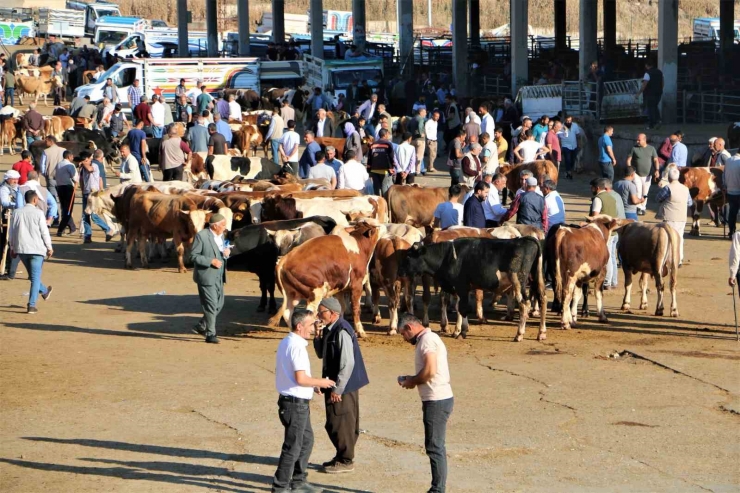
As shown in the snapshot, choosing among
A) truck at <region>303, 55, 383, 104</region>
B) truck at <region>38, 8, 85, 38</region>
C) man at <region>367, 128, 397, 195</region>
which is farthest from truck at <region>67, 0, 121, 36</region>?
man at <region>367, 128, 397, 195</region>

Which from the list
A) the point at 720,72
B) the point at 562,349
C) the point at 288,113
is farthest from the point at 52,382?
the point at 720,72

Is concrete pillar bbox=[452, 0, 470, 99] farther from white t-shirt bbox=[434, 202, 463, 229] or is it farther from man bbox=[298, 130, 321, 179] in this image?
white t-shirt bbox=[434, 202, 463, 229]

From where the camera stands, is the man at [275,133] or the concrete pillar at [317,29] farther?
the concrete pillar at [317,29]

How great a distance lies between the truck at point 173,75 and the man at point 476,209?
25244 mm

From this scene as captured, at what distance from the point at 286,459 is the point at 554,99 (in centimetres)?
2646

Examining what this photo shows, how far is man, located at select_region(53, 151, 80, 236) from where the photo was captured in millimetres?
21656

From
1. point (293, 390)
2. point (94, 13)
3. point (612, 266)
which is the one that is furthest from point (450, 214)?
point (94, 13)

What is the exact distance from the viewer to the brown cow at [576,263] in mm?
14344

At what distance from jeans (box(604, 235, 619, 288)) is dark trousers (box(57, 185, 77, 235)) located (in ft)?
33.7

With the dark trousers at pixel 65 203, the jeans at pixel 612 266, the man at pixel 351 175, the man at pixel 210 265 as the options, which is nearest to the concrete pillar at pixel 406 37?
the dark trousers at pixel 65 203

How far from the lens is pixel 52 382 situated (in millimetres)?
12391

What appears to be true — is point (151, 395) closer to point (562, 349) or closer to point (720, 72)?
point (562, 349)

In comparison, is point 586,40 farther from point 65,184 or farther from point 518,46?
point 65,184

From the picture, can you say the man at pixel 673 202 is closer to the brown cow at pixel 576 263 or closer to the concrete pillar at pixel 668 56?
the brown cow at pixel 576 263
